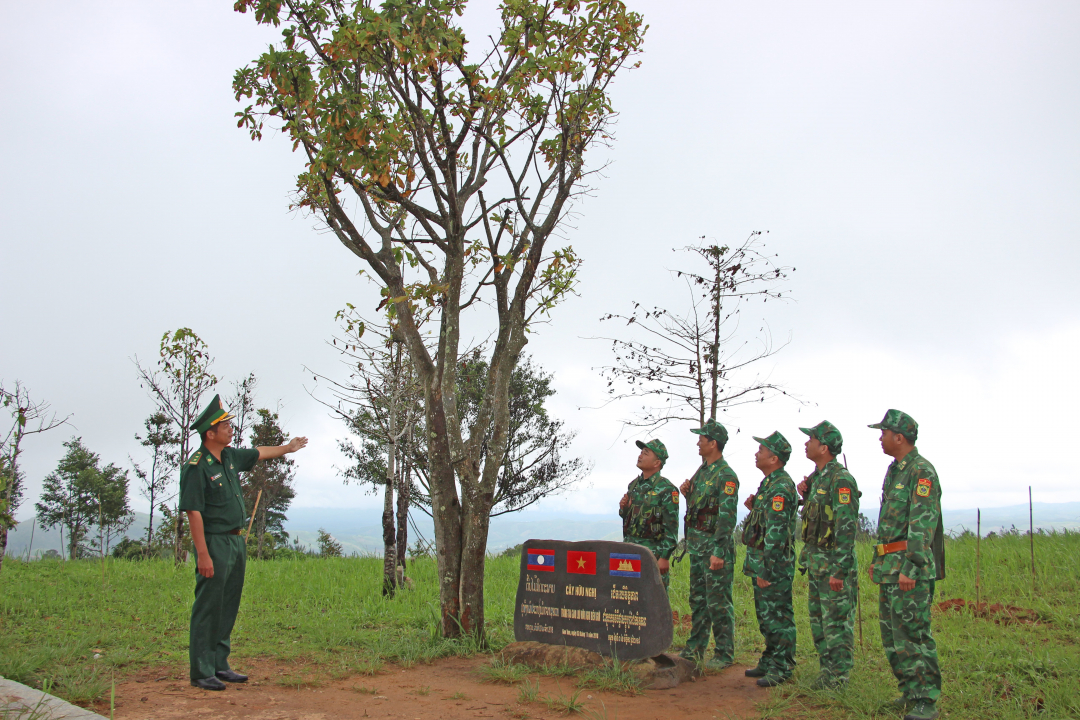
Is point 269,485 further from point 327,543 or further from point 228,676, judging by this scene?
point 228,676

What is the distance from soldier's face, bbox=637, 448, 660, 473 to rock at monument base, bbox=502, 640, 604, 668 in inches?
70.5

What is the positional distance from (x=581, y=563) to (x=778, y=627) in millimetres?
1810

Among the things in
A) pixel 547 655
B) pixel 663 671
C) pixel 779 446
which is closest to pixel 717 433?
pixel 779 446

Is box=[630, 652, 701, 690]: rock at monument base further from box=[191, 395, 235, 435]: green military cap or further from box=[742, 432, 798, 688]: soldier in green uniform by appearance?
box=[191, 395, 235, 435]: green military cap

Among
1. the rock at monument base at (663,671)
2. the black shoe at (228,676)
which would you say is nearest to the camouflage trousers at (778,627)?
the rock at monument base at (663,671)

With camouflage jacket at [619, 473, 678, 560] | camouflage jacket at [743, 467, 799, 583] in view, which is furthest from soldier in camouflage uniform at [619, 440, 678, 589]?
camouflage jacket at [743, 467, 799, 583]

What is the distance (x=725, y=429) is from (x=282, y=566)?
32.6ft

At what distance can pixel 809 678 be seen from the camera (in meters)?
6.09

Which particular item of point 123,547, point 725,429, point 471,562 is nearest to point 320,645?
point 471,562

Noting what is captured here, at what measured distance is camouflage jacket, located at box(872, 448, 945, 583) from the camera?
16.8 feet

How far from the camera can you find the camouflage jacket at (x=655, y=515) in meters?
6.99

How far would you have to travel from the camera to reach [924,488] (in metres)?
5.21

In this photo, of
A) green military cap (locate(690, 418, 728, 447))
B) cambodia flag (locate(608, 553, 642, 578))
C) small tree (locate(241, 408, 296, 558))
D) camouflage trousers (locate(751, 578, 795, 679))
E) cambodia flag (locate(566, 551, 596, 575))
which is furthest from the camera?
small tree (locate(241, 408, 296, 558))

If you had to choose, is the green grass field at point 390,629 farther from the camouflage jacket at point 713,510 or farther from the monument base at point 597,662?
the camouflage jacket at point 713,510
